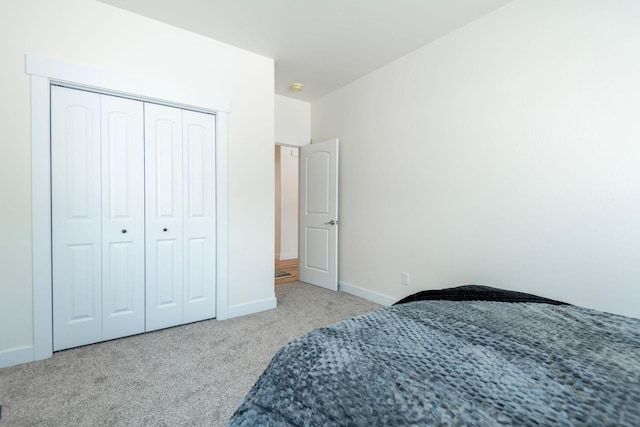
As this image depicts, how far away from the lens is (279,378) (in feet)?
2.66

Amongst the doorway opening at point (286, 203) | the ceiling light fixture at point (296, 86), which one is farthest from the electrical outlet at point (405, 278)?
the doorway opening at point (286, 203)

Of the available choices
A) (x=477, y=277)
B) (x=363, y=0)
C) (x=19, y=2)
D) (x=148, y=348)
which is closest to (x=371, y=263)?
(x=477, y=277)

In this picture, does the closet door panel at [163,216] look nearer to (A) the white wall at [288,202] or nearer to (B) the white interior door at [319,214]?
(B) the white interior door at [319,214]

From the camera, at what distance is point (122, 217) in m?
2.38

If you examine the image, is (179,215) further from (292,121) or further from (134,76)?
(292,121)

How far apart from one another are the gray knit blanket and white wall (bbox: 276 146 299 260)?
17.3 ft

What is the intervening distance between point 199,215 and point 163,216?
0.99 ft

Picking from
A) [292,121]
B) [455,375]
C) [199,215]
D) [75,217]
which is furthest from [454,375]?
[292,121]

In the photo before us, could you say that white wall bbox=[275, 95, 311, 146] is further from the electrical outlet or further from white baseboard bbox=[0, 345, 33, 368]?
white baseboard bbox=[0, 345, 33, 368]

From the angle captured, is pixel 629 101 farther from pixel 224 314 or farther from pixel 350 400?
pixel 224 314

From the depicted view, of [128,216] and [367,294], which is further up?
[128,216]

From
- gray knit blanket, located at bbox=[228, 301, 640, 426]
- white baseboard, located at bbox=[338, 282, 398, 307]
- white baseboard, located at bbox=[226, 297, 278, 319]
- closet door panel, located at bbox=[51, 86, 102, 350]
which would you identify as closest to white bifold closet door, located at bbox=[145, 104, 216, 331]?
white baseboard, located at bbox=[226, 297, 278, 319]

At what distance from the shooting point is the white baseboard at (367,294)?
10.4ft

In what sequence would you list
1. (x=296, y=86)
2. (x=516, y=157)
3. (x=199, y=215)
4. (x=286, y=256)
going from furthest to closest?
(x=286, y=256) < (x=296, y=86) < (x=199, y=215) < (x=516, y=157)
